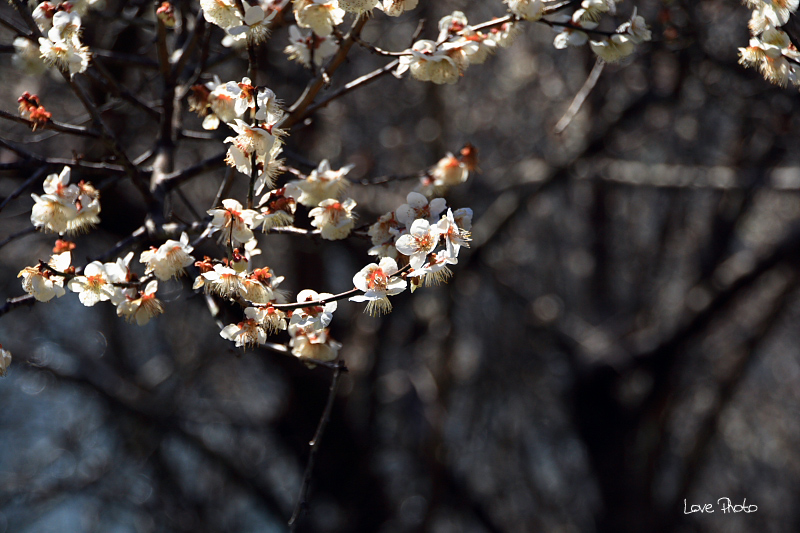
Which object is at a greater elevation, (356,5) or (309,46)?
(356,5)

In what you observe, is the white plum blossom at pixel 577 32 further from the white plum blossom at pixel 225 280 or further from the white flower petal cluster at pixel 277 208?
the white plum blossom at pixel 225 280

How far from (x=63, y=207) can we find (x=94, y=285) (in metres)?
0.25

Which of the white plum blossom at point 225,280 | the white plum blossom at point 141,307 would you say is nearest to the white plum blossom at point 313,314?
the white plum blossom at point 225,280

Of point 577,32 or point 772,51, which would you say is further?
point 577,32

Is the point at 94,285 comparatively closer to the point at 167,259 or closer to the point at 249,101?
the point at 167,259

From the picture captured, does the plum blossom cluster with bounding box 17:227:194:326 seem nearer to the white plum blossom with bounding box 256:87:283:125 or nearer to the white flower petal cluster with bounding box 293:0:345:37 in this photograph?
the white plum blossom with bounding box 256:87:283:125

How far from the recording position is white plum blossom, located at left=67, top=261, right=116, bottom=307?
1614 millimetres

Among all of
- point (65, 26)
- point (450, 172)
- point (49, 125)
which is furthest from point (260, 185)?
point (450, 172)

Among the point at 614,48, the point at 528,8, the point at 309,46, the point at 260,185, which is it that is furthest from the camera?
the point at 309,46

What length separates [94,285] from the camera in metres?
1.63

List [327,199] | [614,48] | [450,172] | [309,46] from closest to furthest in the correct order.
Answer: [327,199], [614,48], [309,46], [450,172]

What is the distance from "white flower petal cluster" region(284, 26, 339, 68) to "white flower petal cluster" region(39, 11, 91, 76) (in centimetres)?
63

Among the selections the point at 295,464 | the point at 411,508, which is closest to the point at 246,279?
the point at 295,464

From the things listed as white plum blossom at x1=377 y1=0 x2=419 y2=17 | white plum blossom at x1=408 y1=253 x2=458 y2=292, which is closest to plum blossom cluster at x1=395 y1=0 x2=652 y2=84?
white plum blossom at x1=377 y1=0 x2=419 y2=17
